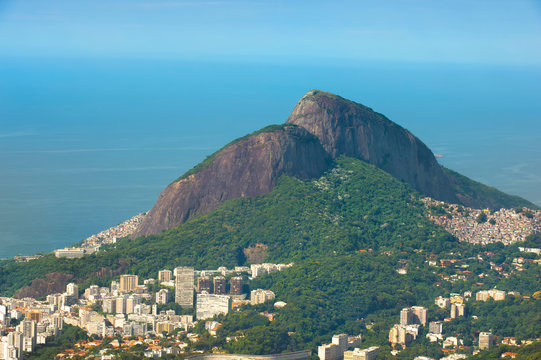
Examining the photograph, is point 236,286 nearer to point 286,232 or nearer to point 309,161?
point 286,232

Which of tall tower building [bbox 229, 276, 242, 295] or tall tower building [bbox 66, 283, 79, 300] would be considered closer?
tall tower building [bbox 66, 283, 79, 300]

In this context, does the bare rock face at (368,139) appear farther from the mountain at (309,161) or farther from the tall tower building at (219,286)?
the tall tower building at (219,286)

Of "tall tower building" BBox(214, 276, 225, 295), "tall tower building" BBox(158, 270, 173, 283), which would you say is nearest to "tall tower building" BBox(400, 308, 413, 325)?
"tall tower building" BBox(214, 276, 225, 295)

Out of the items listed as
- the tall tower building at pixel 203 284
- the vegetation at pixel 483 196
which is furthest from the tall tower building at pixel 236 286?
the vegetation at pixel 483 196

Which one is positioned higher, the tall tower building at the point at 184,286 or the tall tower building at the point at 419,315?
the tall tower building at the point at 184,286

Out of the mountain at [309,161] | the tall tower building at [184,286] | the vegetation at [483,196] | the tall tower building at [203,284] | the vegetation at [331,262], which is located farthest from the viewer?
the vegetation at [483,196]

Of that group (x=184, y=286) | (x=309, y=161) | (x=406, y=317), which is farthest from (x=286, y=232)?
(x=406, y=317)

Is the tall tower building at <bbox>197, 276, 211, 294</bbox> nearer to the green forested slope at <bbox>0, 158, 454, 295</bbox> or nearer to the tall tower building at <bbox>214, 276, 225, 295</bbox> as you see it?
the tall tower building at <bbox>214, 276, 225, 295</bbox>
